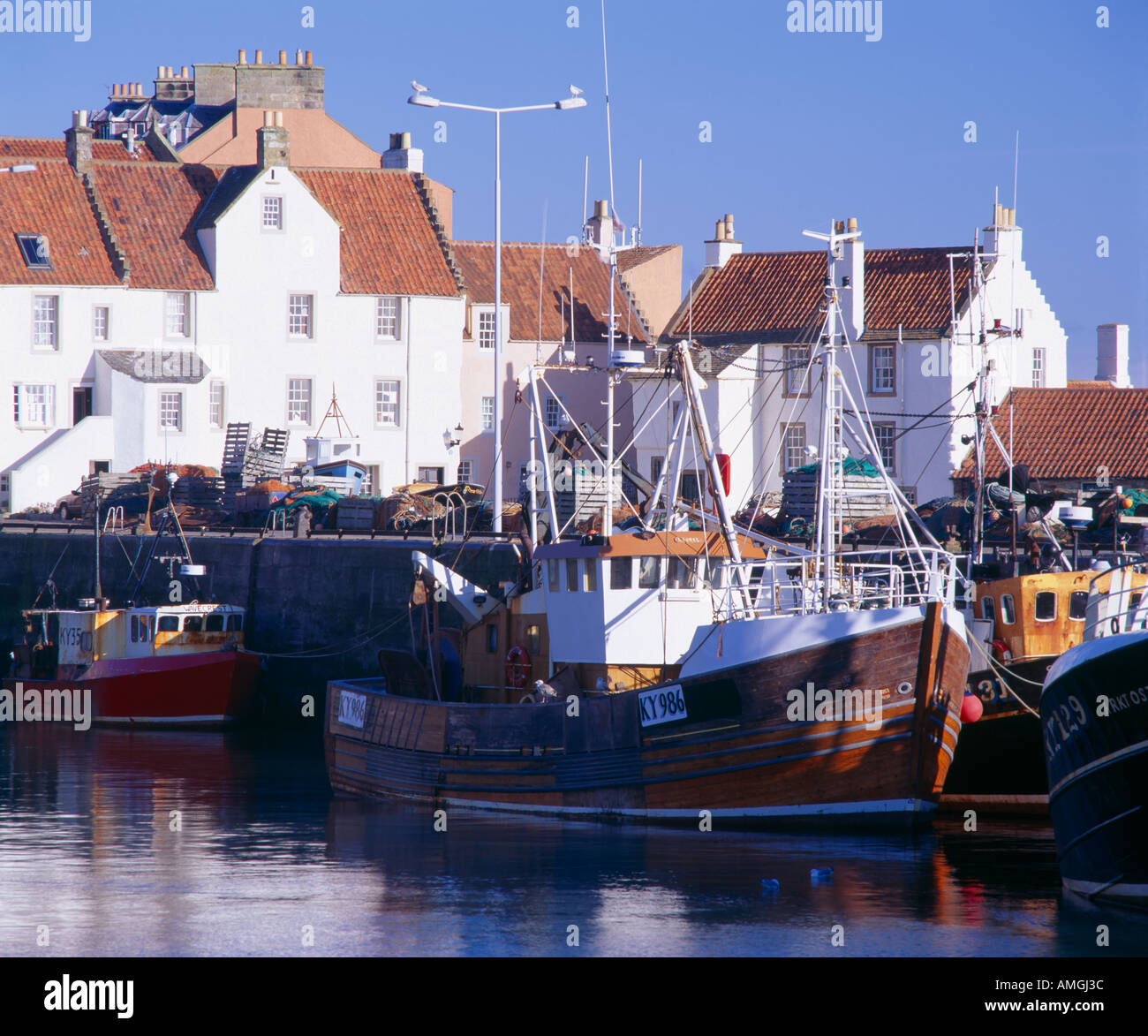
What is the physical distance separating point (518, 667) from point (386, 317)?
3116 cm

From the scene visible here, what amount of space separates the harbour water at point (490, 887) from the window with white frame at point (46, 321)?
29.1 metres

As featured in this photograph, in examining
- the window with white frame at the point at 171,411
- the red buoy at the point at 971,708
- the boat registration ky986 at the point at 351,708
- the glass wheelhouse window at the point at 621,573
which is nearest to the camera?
the red buoy at the point at 971,708

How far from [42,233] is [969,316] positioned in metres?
28.1

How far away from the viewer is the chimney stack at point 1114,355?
198ft

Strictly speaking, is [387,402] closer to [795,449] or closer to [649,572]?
[795,449]

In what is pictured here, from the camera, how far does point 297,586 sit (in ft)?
139

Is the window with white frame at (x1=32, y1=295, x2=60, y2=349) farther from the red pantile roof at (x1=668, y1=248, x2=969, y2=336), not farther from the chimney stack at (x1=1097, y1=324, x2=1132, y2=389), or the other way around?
the chimney stack at (x1=1097, y1=324, x2=1132, y2=389)

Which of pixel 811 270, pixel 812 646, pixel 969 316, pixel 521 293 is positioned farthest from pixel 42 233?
pixel 812 646

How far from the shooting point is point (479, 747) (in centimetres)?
2719

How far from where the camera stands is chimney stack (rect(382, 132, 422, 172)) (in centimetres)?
6419

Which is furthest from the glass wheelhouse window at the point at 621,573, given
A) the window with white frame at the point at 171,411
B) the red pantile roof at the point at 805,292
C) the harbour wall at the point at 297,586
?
the window with white frame at the point at 171,411

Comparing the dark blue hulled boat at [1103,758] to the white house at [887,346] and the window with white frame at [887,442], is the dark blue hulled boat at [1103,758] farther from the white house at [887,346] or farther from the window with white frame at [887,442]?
the window with white frame at [887,442]

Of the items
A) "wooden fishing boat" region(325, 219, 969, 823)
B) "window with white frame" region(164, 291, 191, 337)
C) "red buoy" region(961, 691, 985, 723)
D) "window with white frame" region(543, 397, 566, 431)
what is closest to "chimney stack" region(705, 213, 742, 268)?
"window with white frame" region(543, 397, 566, 431)

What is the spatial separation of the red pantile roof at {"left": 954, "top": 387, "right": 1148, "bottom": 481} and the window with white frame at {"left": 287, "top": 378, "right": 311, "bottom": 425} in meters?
20.7
